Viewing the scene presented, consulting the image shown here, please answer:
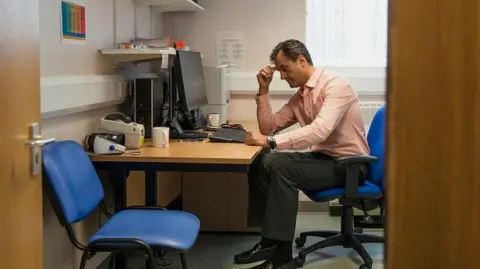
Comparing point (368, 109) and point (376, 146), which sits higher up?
point (368, 109)

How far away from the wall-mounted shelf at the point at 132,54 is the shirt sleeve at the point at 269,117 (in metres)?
0.65

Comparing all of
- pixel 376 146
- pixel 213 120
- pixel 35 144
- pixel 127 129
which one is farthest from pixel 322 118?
pixel 35 144

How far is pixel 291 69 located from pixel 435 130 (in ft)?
9.16

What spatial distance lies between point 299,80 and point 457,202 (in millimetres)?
2804

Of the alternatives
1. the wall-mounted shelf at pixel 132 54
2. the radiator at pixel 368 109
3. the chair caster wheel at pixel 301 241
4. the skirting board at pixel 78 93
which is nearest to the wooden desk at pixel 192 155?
the skirting board at pixel 78 93

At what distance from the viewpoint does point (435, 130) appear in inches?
19.6

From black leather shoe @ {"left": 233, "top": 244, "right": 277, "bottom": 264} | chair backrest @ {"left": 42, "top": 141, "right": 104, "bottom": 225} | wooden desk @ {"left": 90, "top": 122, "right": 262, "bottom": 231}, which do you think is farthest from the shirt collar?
chair backrest @ {"left": 42, "top": 141, "right": 104, "bottom": 225}

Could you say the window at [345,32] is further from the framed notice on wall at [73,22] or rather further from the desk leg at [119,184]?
the desk leg at [119,184]

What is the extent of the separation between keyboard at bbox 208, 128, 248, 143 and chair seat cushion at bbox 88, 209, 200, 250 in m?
0.71

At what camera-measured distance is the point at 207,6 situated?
459 cm

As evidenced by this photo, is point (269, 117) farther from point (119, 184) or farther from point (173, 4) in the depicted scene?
point (173, 4)

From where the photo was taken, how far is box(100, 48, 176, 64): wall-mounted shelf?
10.1 ft

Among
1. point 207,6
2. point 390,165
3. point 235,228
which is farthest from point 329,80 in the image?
point 390,165

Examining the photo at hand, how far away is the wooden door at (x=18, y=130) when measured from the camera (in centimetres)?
158
